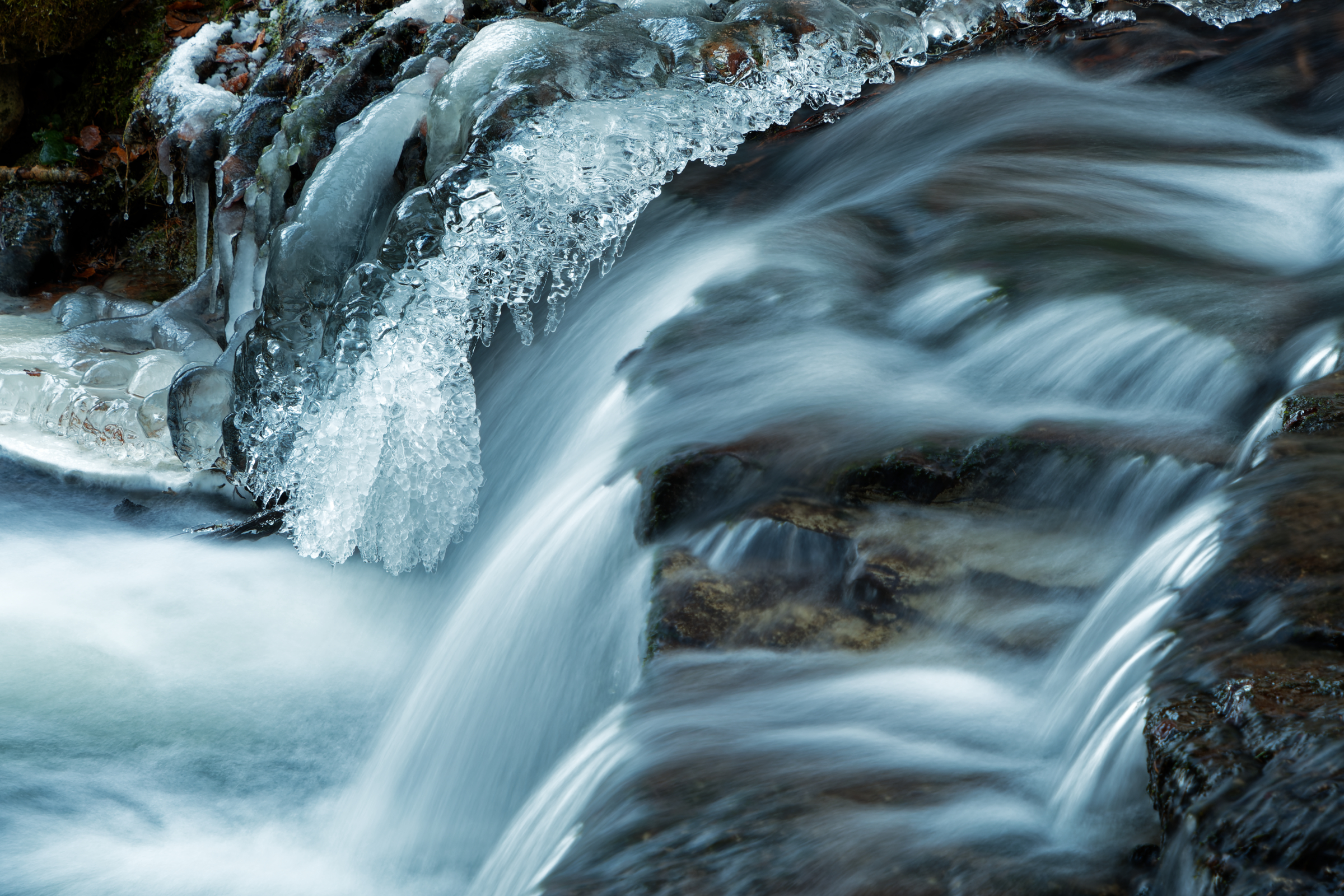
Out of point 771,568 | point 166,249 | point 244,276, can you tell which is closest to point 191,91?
point 166,249

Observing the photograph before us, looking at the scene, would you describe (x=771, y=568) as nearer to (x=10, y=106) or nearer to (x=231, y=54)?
(x=231, y=54)

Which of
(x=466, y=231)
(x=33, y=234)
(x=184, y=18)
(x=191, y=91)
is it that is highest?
(x=184, y=18)

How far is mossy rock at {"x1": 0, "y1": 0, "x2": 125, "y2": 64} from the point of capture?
5.96 m

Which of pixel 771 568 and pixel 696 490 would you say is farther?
pixel 696 490

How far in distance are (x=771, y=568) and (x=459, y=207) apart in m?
1.67

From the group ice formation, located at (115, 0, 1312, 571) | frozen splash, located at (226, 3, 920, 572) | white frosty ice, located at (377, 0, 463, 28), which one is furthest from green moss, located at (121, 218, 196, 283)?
frozen splash, located at (226, 3, 920, 572)

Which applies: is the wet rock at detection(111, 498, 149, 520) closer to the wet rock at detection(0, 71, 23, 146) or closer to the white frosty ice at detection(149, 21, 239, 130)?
the white frosty ice at detection(149, 21, 239, 130)

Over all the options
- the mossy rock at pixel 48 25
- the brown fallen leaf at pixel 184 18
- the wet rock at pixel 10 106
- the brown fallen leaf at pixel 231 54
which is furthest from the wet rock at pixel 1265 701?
the wet rock at pixel 10 106

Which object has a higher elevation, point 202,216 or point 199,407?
point 202,216

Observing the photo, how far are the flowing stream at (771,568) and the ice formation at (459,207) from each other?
0.53ft

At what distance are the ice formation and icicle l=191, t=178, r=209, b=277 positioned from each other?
4.14 ft

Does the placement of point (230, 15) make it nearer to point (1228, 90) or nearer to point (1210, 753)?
point (1228, 90)

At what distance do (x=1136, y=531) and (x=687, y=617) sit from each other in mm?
790

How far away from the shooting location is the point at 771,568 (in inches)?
78.6
